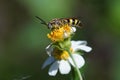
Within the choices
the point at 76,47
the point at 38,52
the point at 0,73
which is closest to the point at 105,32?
the point at 38,52

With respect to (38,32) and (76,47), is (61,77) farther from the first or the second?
(76,47)

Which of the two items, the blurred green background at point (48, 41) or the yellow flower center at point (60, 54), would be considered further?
the blurred green background at point (48, 41)

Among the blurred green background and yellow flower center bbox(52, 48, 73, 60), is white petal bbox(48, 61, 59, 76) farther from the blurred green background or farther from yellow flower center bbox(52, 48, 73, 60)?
the blurred green background

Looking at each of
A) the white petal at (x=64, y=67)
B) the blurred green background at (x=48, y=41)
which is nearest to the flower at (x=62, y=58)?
the white petal at (x=64, y=67)

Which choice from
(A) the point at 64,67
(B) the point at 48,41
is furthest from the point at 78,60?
(B) the point at 48,41

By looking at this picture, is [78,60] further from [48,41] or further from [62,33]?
[48,41]

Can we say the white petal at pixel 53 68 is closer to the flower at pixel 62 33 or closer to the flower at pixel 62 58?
the flower at pixel 62 58
